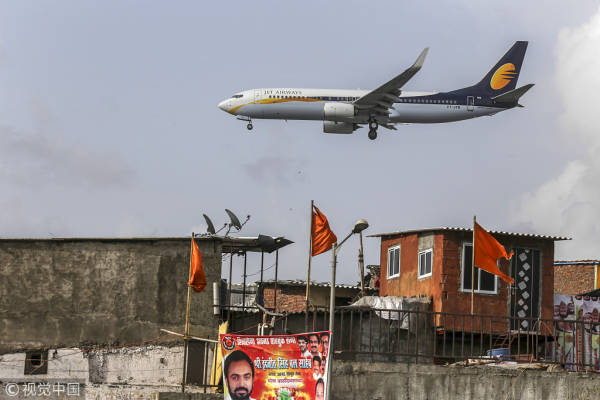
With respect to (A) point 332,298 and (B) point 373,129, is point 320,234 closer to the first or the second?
(A) point 332,298

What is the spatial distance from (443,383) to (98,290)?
9.41 meters

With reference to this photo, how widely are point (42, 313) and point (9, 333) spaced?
915 mm

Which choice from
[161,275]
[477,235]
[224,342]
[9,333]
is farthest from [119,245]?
[477,235]

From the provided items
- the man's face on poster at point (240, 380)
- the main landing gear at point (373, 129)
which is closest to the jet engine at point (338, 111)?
the main landing gear at point (373, 129)

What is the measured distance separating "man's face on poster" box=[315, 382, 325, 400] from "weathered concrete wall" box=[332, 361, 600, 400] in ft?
2.91

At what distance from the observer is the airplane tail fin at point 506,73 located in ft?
181

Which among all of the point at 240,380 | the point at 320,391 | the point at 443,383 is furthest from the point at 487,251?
the point at 240,380

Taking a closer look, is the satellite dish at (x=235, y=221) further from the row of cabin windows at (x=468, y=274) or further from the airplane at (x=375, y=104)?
the airplane at (x=375, y=104)

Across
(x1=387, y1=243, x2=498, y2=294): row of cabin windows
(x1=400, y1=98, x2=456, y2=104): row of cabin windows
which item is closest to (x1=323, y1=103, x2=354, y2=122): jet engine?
(x1=400, y1=98, x2=456, y2=104): row of cabin windows

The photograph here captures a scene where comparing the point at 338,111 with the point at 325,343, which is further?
the point at 338,111

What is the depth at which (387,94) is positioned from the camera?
47.9 m

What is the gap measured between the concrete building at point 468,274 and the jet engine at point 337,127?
62.3 ft

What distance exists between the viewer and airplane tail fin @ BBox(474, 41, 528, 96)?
5528cm

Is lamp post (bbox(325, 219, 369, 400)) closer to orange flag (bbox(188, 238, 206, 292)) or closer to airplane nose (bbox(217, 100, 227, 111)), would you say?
orange flag (bbox(188, 238, 206, 292))
